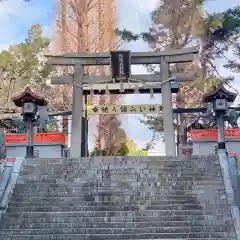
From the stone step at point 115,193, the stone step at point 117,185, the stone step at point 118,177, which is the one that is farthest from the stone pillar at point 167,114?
the stone step at point 115,193

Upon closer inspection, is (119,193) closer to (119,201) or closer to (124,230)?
(119,201)

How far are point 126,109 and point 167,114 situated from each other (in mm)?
1914

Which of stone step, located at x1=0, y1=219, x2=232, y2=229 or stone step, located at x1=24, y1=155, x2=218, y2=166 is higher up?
stone step, located at x1=24, y1=155, x2=218, y2=166

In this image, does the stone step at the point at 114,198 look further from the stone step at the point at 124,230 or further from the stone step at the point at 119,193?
the stone step at the point at 124,230

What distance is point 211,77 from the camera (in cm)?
2436

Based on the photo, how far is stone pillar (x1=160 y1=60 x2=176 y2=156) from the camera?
1684cm

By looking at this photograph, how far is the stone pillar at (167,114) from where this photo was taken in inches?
663

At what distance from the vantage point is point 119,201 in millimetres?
11695

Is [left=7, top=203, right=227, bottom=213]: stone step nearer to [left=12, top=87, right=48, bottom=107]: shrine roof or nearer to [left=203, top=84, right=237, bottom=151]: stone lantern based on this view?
[left=203, top=84, right=237, bottom=151]: stone lantern

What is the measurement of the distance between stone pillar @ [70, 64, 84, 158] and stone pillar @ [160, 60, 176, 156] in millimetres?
3254

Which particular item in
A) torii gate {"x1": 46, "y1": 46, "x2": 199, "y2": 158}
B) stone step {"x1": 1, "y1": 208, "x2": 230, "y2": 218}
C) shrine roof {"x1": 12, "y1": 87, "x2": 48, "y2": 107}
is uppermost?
torii gate {"x1": 46, "y1": 46, "x2": 199, "y2": 158}

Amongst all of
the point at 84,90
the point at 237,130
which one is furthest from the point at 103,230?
the point at 237,130

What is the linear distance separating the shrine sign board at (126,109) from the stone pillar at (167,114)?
2.23 ft

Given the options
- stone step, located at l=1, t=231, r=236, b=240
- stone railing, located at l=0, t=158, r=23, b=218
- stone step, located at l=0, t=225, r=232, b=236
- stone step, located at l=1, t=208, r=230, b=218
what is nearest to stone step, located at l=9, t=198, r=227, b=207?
stone railing, located at l=0, t=158, r=23, b=218
